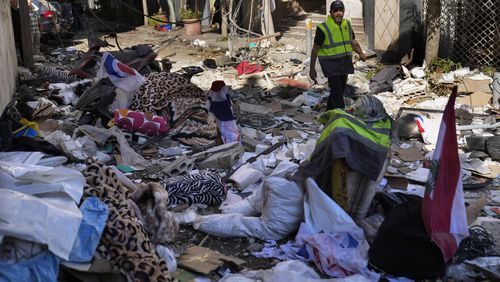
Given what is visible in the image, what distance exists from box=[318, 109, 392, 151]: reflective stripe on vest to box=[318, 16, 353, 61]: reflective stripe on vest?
319 cm

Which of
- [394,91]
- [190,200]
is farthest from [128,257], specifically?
[394,91]

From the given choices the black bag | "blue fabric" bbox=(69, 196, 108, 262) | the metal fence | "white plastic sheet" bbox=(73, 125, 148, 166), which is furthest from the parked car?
the black bag

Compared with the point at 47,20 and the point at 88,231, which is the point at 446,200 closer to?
the point at 88,231

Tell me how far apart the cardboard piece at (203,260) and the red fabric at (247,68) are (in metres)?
7.61

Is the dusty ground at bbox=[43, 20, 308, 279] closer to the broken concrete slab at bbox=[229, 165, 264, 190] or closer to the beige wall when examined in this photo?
the broken concrete slab at bbox=[229, 165, 264, 190]

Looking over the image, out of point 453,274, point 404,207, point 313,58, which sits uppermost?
point 313,58

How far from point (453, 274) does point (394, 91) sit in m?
6.10

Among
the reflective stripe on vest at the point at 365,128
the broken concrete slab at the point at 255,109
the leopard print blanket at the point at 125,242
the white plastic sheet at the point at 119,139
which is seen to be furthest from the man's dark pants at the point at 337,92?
the leopard print blanket at the point at 125,242

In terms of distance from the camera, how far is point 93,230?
3.62 m

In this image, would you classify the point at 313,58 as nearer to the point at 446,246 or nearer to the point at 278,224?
the point at 278,224

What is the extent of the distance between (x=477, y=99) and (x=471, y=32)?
1725 millimetres

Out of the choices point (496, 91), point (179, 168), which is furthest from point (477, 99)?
point (179, 168)

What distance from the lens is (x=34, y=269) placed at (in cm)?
343

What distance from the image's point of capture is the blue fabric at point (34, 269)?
3.38 m
